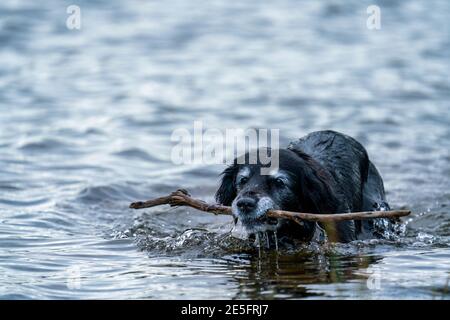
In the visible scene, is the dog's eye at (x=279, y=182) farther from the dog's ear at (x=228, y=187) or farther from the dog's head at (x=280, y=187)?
the dog's ear at (x=228, y=187)

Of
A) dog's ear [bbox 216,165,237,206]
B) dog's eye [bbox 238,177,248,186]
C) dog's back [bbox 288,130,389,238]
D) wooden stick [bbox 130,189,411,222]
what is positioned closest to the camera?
wooden stick [bbox 130,189,411,222]

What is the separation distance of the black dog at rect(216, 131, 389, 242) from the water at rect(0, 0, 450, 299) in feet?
0.85

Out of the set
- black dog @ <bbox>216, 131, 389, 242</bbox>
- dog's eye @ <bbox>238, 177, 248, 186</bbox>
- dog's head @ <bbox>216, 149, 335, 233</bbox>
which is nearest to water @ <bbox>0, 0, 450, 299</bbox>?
black dog @ <bbox>216, 131, 389, 242</bbox>

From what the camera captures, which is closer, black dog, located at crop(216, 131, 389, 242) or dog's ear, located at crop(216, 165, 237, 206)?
black dog, located at crop(216, 131, 389, 242)

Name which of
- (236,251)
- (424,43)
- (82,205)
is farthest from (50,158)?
(424,43)

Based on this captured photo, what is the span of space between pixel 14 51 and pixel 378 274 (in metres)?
14.0

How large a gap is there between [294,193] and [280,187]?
156 millimetres

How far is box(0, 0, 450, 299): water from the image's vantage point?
749 centimetres

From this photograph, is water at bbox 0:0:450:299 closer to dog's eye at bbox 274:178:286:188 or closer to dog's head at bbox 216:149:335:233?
dog's head at bbox 216:149:335:233

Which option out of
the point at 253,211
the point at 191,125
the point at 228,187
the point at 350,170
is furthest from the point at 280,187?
the point at 191,125

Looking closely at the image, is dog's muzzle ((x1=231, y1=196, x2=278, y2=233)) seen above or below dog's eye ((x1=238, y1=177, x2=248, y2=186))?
below

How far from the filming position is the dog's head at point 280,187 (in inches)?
294

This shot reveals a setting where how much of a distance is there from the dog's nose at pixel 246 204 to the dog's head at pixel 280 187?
0.22ft

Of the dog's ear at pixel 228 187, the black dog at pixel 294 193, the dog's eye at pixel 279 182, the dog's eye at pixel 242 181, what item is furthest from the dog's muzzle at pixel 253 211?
the dog's ear at pixel 228 187
